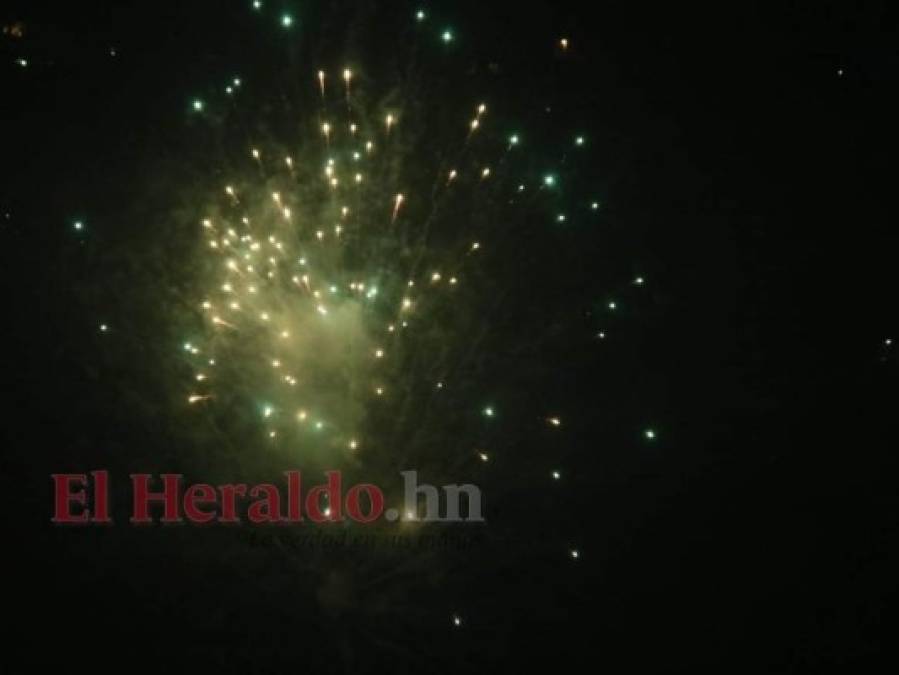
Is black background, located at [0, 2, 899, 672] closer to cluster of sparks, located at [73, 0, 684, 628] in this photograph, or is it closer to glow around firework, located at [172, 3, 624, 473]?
cluster of sparks, located at [73, 0, 684, 628]

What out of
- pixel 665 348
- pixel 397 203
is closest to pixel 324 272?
pixel 397 203

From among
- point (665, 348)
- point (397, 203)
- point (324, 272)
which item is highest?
point (397, 203)

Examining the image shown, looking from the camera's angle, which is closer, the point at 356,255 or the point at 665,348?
the point at 665,348

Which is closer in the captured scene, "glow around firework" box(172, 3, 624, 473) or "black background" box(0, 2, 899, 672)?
"black background" box(0, 2, 899, 672)

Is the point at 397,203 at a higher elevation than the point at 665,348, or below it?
higher

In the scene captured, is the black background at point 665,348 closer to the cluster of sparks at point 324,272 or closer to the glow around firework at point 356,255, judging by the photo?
the cluster of sparks at point 324,272

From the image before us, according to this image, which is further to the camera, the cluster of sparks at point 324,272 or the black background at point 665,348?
the cluster of sparks at point 324,272

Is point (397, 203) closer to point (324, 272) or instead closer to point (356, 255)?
point (356, 255)

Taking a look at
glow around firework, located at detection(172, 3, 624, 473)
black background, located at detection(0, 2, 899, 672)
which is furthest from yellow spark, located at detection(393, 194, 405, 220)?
black background, located at detection(0, 2, 899, 672)

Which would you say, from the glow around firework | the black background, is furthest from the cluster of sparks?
the black background

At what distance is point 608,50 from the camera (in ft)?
10.3

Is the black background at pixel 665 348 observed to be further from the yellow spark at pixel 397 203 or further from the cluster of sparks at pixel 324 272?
the yellow spark at pixel 397 203

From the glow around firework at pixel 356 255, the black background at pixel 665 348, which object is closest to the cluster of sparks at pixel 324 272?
the glow around firework at pixel 356 255

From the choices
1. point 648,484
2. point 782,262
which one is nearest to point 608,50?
point 782,262
